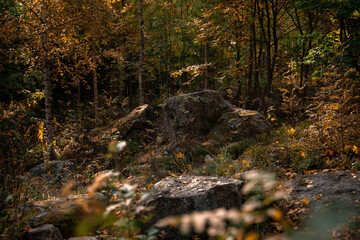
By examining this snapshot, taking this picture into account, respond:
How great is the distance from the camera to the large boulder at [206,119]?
6.76 m

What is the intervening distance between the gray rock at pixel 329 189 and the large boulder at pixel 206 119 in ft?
10.2

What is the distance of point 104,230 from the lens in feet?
9.86

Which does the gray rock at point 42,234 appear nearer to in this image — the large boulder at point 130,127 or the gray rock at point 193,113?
the gray rock at point 193,113

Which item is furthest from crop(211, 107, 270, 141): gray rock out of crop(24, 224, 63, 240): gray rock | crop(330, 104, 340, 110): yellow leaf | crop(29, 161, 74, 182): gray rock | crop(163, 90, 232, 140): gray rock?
crop(24, 224, 63, 240): gray rock

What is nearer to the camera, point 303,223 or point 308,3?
point 303,223

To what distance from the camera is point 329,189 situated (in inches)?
126

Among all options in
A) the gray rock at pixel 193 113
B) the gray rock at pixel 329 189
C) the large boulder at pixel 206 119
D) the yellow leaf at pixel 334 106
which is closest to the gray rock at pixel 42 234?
the gray rock at pixel 329 189

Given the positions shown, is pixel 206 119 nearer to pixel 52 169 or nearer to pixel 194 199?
pixel 52 169

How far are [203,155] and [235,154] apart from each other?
93 centimetres

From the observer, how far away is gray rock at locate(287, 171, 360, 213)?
2.89 m

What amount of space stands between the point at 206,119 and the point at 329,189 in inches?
179

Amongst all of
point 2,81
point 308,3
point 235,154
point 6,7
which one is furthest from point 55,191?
point 308,3

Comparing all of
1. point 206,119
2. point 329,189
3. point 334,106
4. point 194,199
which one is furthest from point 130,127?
point 329,189

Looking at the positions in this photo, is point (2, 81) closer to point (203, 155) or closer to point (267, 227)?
point (203, 155)
